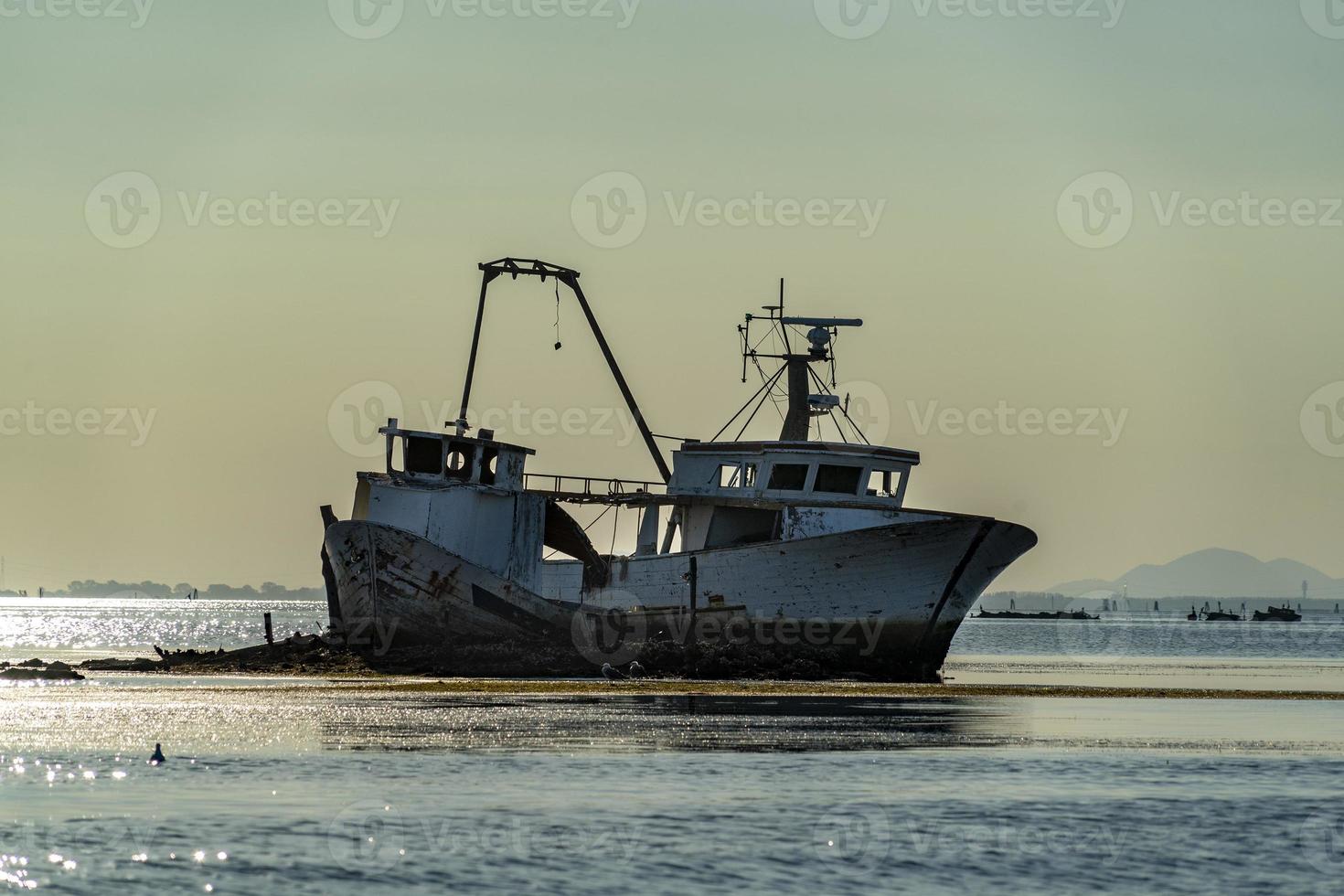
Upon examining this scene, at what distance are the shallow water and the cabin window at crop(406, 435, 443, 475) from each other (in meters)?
16.4

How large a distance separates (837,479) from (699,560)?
15.2ft

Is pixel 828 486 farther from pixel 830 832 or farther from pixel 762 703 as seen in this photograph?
pixel 830 832

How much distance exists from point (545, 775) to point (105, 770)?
5822 millimetres

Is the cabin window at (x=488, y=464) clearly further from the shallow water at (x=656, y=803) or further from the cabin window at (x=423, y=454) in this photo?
the shallow water at (x=656, y=803)

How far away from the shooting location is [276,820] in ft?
64.8

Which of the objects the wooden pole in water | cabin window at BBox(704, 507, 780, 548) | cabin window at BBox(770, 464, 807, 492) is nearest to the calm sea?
the wooden pole in water

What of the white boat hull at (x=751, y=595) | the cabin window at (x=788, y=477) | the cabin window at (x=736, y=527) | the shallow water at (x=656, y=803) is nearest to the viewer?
the shallow water at (x=656, y=803)

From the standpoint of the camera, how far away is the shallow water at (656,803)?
17.5 metres

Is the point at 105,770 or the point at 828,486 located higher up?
the point at 828,486

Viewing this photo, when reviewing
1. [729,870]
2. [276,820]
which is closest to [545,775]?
[276,820]

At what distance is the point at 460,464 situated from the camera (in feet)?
162

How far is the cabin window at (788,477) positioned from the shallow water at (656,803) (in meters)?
16.5

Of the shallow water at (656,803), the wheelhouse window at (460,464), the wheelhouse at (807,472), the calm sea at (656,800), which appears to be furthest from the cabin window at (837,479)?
the shallow water at (656,803)

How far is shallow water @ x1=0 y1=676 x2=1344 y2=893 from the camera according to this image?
1747 centimetres
